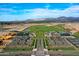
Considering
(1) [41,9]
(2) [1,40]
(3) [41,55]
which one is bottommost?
(3) [41,55]

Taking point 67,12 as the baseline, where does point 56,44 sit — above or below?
below

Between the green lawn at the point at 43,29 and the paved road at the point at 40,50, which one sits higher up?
the green lawn at the point at 43,29

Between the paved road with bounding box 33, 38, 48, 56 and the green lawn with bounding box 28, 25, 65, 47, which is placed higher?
the green lawn with bounding box 28, 25, 65, 47

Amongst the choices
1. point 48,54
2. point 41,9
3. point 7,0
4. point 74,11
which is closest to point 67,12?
point 74,11

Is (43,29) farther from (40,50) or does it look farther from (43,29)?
(40,50)

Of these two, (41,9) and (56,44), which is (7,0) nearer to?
(41,9)

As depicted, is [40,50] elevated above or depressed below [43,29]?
below

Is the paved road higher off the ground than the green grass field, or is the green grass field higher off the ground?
the green grass field

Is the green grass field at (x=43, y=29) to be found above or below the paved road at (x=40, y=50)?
above

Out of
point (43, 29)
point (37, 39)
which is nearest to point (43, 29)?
point (43, 29)

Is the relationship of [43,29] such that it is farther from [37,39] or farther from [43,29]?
[37,39]
